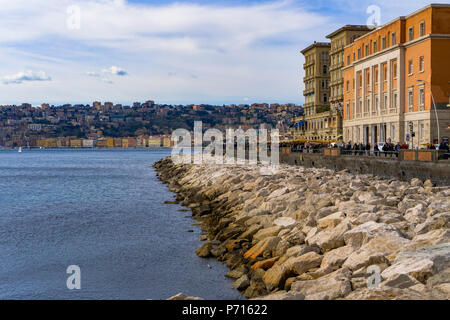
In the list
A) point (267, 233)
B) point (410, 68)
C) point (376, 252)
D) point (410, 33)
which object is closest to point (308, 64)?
point (410, 33)

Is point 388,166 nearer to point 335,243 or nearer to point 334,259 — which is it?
point 335,243

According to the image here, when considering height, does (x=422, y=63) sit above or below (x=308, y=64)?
below

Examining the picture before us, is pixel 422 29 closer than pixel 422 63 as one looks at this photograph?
Yes

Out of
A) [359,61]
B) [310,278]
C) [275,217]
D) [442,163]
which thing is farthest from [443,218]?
[359,61]

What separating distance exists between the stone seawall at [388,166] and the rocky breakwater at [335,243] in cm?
233

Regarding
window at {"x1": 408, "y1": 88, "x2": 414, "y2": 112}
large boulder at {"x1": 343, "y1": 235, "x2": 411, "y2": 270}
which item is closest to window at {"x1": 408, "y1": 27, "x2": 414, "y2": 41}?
window at {"x1": 408, "y1": 88, "x2": 414, "y2": 112}

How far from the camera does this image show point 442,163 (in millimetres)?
23422

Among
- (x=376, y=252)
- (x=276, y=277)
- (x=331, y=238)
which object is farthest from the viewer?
(x=331, y=238)

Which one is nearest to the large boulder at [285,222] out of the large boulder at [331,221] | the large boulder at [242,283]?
the large boulder at [331,221]

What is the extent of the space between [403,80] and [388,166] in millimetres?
20843

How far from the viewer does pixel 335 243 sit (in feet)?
40.4

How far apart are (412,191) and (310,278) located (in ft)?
35.9
